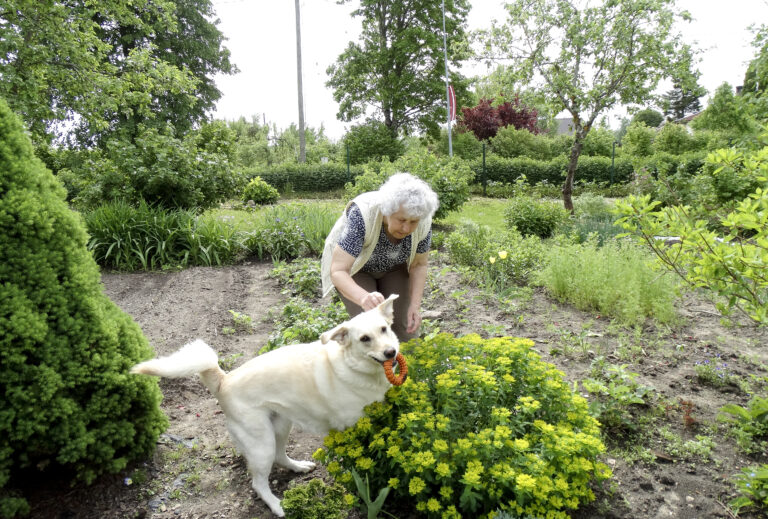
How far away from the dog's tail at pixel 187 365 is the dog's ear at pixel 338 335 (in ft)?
2.07

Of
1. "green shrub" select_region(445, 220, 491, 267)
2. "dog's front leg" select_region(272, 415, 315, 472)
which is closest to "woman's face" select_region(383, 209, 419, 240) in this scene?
"dog's front leg" select_region(272, 415, 315, 472)

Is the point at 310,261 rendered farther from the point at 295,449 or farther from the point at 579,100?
the point at 579,100

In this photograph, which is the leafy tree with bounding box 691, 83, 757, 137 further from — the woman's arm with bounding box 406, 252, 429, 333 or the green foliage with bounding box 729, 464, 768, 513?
the woman's arm with bounding box 406, 252, 429, 333

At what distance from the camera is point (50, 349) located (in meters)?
2.17

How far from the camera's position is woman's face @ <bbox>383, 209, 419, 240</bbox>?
9.59 feet

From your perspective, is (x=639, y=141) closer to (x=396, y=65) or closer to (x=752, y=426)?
(x=396, y=65)

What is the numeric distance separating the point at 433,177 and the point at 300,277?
4.77 metres

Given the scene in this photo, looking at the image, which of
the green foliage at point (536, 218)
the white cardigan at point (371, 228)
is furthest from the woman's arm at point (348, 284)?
the green foliage at point (536, 218)

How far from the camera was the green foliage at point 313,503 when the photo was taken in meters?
2.05

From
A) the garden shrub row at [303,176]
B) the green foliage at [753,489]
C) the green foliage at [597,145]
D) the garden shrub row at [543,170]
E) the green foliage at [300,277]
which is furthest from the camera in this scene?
the green foliage at [597,145]

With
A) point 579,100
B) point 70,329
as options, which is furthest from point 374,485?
point 579,100

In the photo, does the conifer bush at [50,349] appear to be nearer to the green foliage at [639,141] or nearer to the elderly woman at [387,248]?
the elderly woman at [387,248]

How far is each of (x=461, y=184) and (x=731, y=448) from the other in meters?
7.80

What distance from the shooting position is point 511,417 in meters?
2.49
